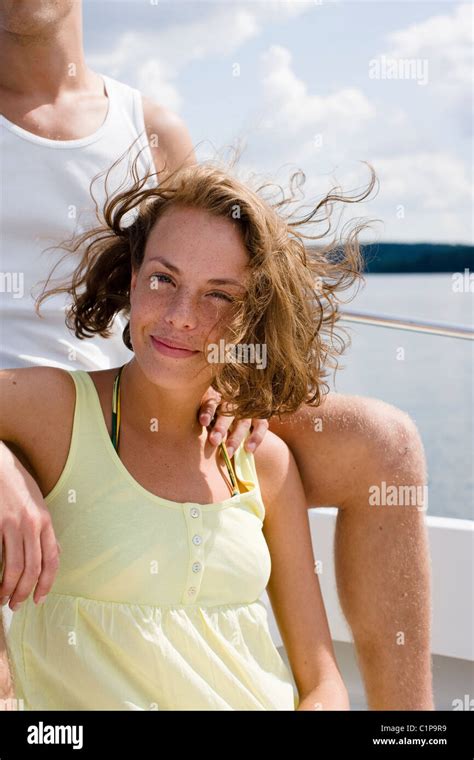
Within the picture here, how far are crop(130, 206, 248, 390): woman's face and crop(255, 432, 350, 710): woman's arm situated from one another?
0.21 metres

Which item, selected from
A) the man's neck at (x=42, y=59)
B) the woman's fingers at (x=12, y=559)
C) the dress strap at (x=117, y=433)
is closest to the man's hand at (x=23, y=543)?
the woman's fingers at (x=12, y=559)

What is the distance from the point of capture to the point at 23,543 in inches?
46.8

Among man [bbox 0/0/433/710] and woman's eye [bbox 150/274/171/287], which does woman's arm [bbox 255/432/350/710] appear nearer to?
man [bbox 0/0/433/710]

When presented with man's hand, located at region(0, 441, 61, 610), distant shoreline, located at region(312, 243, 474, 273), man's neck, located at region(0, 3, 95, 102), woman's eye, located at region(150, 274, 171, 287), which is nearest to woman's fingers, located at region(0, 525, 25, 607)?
man's hand, located at region(0, 441, 61, 610)

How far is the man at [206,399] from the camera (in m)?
1.54

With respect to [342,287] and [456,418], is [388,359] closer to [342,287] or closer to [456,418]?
[456,418]

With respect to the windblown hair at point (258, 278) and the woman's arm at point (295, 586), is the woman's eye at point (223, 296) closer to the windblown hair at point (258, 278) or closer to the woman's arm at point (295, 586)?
the windblown hair at point (258, 278)

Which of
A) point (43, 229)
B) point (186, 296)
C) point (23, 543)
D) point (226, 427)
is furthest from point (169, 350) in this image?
point (43, 229)

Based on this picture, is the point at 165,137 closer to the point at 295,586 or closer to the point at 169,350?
the point at 169,350

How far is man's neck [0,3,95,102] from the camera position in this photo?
5.65 ft

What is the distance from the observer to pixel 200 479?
54.2 inches

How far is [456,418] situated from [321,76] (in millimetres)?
11559

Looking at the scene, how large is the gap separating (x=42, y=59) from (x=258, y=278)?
669 millimetres
